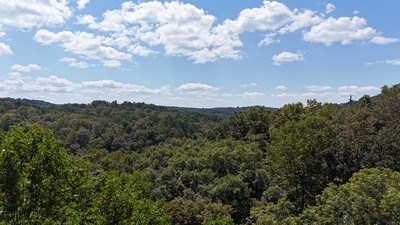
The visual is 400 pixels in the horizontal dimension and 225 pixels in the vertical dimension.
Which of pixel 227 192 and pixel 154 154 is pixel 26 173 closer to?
pixel 227 192

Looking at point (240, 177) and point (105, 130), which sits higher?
point (105, 130)

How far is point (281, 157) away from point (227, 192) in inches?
327

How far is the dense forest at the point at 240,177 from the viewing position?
1433 cm

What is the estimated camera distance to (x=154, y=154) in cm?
8419

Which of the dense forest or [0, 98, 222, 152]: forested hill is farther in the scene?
[0, 98, 222, 152]: forested hill

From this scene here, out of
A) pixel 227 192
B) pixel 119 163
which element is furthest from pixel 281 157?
pixel 119 163

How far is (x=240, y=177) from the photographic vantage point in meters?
48.2

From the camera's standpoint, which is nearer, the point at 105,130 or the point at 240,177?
the point at 240,177

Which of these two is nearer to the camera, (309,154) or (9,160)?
(9,160)

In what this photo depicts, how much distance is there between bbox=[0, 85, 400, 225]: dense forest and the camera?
14328 millimetres

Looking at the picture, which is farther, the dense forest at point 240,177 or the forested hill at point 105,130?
the forested hill at point 105,130

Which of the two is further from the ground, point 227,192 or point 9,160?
point 9,160

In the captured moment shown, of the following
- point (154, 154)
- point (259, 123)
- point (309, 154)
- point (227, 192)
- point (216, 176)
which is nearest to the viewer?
point (309, 154)

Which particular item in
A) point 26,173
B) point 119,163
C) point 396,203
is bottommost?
point 119,163
